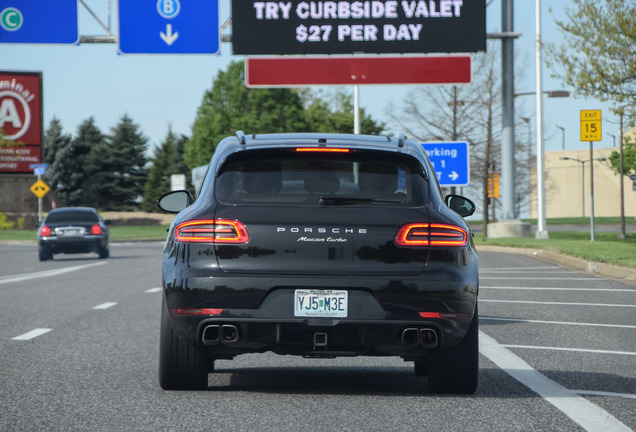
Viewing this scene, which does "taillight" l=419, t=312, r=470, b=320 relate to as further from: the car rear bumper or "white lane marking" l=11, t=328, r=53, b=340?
the car rear bumper

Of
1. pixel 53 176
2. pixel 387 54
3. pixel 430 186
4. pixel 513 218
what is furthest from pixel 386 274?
pixel 53 176

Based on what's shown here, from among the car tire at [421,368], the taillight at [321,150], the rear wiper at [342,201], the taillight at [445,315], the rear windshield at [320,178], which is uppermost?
the taillight at [321,150]

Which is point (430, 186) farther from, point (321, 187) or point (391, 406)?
point (391, 406)

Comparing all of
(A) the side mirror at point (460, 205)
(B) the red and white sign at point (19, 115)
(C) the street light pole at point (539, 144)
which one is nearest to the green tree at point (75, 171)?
(B) the red and white sign at point (19, 115)

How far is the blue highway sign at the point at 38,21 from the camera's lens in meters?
28.4

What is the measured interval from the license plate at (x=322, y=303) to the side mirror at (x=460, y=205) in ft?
5.52

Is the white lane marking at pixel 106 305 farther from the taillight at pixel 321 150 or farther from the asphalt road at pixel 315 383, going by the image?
the taillight at pixel 321 150

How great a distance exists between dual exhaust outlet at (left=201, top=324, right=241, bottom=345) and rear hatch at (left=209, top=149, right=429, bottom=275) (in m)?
0.34

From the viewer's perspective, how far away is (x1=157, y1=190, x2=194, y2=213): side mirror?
300 inches

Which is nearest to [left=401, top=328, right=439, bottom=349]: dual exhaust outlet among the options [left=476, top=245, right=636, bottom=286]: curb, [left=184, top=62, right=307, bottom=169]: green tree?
[left=476, top=245, right=636, bottom=286]: curb

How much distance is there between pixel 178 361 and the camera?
6504mm

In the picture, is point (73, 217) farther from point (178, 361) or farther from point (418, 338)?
point (418, 338)

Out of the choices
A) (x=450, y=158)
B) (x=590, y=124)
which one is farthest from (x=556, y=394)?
(x=590, y=124)

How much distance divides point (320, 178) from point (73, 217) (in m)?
24.2
